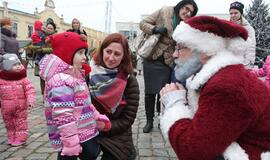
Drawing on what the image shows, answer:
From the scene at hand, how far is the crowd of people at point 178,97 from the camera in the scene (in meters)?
1.77

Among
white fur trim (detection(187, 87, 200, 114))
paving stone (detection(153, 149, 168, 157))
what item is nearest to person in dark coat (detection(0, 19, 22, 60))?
paving stone (detection(153, 149, 168, 157))

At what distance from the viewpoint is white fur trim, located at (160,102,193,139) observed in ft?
6.56

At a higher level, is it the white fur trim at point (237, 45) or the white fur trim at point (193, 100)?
the white fur trim at point (237, 45)

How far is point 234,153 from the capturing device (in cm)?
185

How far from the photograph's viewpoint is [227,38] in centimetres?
194

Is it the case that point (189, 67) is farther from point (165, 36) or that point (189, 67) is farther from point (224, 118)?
point (165, 36)

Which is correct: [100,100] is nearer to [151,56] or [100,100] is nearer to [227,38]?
[227,38]

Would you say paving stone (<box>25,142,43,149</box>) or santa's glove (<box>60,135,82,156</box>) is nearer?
santa's glove (<box>60,135,82,156</box>)

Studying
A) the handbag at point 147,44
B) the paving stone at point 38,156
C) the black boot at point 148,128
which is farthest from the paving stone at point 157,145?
the paving stone at point 38,156

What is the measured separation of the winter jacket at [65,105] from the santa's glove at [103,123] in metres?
0.08

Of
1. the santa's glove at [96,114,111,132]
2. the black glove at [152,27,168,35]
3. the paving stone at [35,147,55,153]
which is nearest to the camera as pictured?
the santa's glove at [96,114,111,132]

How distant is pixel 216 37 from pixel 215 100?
374 mm

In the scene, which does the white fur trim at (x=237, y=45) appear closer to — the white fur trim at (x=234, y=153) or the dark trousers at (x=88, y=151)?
the white fur trim at (x=234, y=153)

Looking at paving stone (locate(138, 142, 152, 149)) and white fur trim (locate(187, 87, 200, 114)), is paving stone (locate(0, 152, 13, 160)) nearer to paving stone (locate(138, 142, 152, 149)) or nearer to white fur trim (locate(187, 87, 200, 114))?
paving stone (locate(138, 142, 152, 149))
